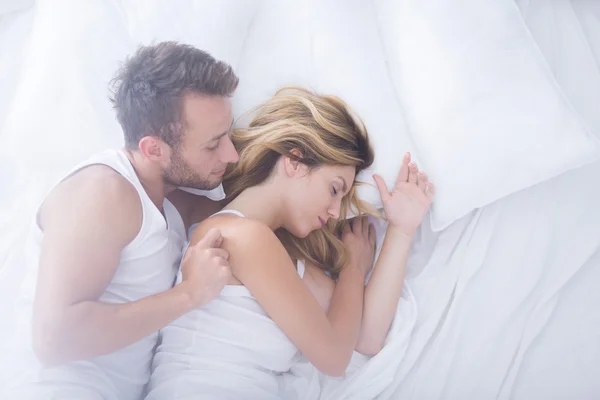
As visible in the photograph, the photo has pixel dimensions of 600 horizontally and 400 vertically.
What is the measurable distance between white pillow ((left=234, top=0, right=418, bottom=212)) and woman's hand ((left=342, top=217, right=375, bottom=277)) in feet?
0.33

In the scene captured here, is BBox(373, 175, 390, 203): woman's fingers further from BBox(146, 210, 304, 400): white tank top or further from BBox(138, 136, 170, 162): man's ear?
BBox(138, 136, 170, 162): man's ear

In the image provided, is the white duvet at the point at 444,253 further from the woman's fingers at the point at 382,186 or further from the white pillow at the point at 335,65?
the woman's fingers at the point at 382,186

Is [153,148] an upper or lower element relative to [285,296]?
upper

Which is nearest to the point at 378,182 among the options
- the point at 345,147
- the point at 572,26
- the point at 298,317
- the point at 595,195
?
the point at 345,147

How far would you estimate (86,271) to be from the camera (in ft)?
2.46

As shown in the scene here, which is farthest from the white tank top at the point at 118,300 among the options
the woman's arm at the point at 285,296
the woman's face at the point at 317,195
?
the woman's face at the point at 317,195

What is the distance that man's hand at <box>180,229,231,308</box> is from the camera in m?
0.86

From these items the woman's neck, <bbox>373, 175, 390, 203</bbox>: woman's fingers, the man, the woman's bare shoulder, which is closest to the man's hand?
the man

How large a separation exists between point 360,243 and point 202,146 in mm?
442

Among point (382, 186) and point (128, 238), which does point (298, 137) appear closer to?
point (382, 186)

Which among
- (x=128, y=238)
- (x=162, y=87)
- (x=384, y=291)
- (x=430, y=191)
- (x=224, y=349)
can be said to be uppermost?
(x=162, y=87)

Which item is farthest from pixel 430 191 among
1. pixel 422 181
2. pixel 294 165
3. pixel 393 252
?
pixel 294 165

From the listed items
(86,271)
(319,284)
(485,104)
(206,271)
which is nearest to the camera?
(86,271)

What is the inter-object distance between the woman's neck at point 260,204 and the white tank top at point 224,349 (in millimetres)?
32
